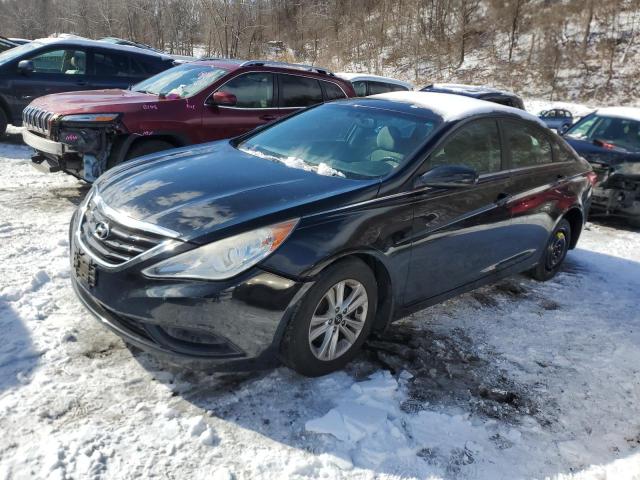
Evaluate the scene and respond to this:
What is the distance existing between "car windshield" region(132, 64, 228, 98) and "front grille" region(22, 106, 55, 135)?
1237 millimetres

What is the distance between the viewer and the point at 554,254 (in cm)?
539

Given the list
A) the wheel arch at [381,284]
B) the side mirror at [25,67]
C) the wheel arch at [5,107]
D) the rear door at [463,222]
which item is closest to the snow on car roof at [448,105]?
the rear door at [463,222]

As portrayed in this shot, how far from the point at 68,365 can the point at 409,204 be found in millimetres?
2209

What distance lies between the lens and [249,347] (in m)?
2.91

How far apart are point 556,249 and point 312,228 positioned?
3.33 m

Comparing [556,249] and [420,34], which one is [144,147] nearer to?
[556,249]

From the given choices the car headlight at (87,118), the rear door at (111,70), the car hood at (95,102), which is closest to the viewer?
the car headlight at (87,118)

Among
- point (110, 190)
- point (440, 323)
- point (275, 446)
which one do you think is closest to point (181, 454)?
point (275, 446)

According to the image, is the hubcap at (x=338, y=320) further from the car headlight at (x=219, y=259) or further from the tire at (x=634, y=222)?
the tire at (x=634, y=222)

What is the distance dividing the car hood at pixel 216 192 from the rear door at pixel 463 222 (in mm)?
529

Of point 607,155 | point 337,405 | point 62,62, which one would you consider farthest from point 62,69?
point 607,155

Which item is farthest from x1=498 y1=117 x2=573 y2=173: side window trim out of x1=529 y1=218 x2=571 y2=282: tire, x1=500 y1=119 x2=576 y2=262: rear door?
x1=529 y1=218 x2=571 y2=282: tire

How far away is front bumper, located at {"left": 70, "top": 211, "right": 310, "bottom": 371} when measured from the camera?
2.79 metres

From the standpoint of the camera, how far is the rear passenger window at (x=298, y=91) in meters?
7.34
